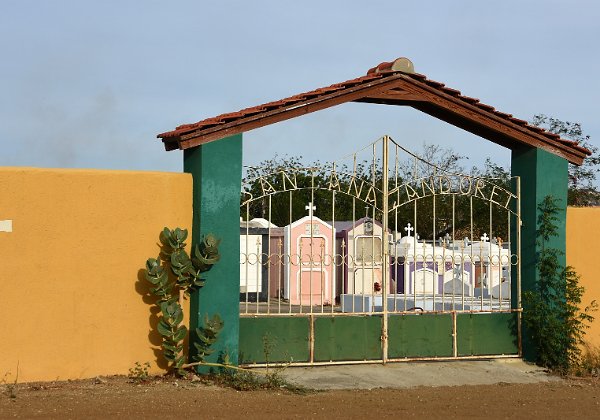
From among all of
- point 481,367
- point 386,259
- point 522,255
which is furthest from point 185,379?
point 522,255

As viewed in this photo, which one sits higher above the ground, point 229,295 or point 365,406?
point 229,295

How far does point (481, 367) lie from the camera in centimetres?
1221

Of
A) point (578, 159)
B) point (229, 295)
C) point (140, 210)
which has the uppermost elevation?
point (578, 159)

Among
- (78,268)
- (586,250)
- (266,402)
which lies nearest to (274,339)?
(266,402)

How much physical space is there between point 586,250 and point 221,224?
524 cm

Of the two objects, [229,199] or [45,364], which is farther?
[229,199]

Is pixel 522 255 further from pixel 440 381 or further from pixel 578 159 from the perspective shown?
pixel 440 381

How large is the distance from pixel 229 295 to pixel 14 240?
2486 mm

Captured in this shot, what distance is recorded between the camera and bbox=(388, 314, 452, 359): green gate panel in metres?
12.1

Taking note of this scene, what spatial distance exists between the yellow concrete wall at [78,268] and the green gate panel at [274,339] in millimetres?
1153

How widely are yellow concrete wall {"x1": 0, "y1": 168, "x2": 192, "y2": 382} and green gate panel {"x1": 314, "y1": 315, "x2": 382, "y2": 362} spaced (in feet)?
7.01

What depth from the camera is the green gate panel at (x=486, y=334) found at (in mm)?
12453

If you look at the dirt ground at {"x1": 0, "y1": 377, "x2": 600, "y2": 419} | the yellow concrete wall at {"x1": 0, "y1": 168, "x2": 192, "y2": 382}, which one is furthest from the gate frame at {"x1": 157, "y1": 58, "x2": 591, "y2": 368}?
the dirt ground at {"x1": 0, "y1": 377, "x2": 600, "y2": 419}

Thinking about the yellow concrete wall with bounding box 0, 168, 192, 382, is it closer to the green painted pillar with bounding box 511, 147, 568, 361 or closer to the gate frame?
the gate frame
